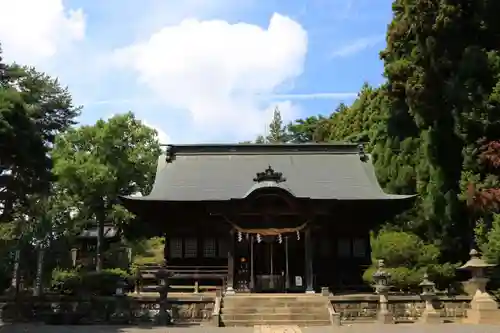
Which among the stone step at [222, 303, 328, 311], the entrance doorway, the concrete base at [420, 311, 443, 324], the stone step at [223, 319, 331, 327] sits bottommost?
the stone step at [223, 319, 331, 327]

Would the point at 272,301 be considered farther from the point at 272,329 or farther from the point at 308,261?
the point at 272,329

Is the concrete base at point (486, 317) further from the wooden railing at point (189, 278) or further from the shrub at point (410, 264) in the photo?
the wooden railing at point (189, 278)

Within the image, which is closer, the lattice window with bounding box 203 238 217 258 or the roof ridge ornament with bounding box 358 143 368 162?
the lattice window with bounding box 203 238 217 258

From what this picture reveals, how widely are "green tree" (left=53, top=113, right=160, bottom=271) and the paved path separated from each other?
14944mm

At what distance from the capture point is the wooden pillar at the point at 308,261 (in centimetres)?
2166

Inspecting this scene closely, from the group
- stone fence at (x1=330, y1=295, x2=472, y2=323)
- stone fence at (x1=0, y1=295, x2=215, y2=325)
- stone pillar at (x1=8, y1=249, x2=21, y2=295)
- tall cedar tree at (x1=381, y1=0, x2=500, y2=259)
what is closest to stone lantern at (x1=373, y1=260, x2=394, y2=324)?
stone fence at (x1=330, y1=295, x2=472, y2=323)

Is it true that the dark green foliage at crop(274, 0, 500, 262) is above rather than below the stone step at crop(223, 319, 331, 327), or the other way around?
above

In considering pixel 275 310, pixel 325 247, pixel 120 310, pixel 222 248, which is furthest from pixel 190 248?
pixel 275 310

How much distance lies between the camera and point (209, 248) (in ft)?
81.7

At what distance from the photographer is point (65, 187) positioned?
32094 mm

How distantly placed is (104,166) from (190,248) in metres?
9.81

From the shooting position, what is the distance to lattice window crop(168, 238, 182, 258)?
25.0m

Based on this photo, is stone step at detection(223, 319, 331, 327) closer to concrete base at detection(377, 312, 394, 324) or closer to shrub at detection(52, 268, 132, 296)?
concrete base at detection(377, 312, 394, 324)

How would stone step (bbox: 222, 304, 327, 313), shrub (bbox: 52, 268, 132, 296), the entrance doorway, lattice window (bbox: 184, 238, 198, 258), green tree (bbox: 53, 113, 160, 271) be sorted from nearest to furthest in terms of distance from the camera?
stone step (bbox: 222, 304, 327, 313), shrub (bbox: 52, 268, 132, 296), the entrance doorway, lattice window (bbox: 184, 238, 198, 258), green tree (bbox: 53, 113, 160, 271)
